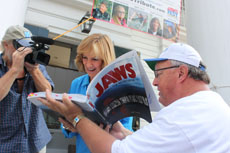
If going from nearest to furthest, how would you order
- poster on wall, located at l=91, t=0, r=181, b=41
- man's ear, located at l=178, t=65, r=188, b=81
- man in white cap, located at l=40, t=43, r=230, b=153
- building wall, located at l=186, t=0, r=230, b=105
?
man in white cap, located at l=40, t=43, r=230, b=153 → man's ear, located at l=178, t=65, r=188, b=81 → poster on wall, located at l=91, t=0, r=181, b=41 → building wall, located at l=186, t=0, r=230, b=105

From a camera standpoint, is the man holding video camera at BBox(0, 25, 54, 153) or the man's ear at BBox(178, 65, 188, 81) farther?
the man holding video camera at BBox(0, 25, 54, 153)

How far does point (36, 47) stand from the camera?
4.19ft

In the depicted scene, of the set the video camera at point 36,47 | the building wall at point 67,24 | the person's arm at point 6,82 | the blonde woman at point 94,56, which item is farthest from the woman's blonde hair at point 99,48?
the building wall at point 67,24

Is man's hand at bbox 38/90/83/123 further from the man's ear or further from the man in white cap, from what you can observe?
the man's ear

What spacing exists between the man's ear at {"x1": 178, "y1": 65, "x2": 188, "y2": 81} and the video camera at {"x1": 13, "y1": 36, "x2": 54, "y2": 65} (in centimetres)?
74

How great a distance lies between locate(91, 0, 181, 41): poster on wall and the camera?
2273 mm

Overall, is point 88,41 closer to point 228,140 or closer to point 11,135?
point 11,135

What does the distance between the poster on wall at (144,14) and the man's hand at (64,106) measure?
1346 millimetres

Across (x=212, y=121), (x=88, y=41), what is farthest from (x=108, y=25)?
(x=212, y=121)

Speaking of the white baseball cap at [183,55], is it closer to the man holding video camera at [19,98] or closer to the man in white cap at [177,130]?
the man in white cap at [177,130]

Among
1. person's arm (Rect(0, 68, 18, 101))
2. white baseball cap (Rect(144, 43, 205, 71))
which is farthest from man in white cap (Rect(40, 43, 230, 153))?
person's arm (Rect(0, 68, 18, 101))

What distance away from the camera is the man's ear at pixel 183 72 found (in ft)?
3.44

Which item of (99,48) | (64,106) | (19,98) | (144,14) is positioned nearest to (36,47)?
(19,98)

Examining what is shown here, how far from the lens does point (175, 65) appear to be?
108 centimetres
